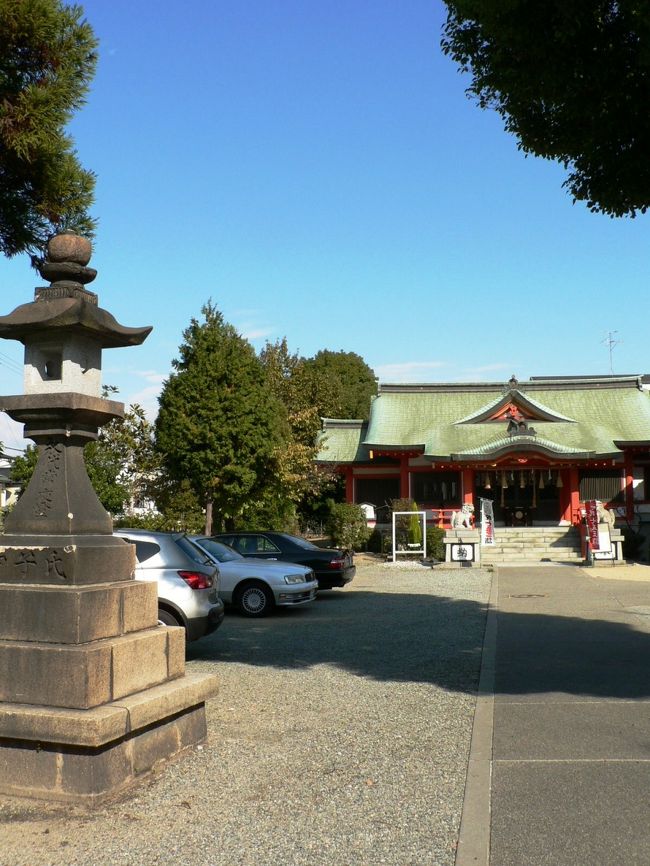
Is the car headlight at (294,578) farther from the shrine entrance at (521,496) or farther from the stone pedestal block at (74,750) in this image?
the shrine entrance at (521,496)

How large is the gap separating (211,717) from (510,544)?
24.5m

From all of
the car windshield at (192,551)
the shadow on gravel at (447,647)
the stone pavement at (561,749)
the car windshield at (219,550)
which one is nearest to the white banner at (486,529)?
the shadow on gravel at (447,647)

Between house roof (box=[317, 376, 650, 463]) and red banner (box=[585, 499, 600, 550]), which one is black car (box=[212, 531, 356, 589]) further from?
house roof (box=[317, 376, 650, 463])

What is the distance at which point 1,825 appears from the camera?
4.78 metres

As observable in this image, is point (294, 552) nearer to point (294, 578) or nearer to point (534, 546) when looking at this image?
point (294, 578)

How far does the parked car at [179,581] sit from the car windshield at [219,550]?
400cm

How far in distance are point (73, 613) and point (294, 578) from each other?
943 cm

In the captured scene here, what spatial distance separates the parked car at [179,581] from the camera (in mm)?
10109

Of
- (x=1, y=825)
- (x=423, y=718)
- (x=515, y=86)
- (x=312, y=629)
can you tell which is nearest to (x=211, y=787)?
(x=1, y=825)

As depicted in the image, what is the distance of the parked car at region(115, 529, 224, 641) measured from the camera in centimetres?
1011

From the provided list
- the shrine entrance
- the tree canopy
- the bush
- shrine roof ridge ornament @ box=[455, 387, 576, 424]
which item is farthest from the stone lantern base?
shrine roof ridge ornament @ box=[455, 387, 576, 424]

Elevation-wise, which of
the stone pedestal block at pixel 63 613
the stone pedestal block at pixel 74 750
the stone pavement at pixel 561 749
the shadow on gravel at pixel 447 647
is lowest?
the shadow on gravel at pixel 447 647

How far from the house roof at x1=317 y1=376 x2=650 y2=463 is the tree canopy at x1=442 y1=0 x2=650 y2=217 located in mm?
24971

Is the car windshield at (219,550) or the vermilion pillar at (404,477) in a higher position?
the vermilion pillar at (404,477)
